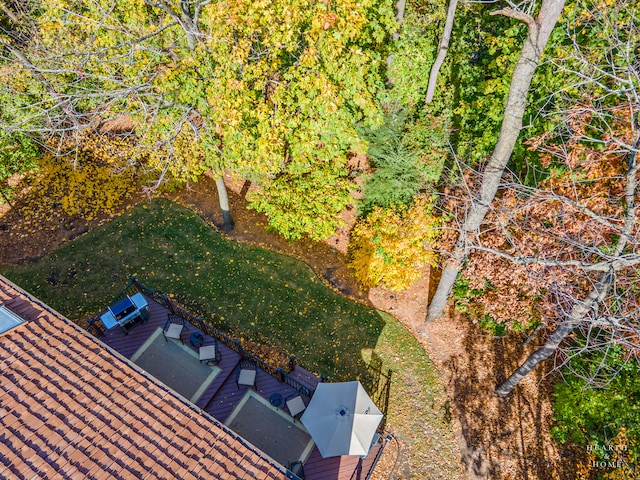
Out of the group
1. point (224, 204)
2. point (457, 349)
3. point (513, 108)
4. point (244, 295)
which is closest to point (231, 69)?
point (224, 204)

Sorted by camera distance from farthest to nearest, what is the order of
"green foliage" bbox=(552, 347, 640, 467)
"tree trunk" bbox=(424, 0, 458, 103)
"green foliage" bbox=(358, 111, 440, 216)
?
"green foliage" bbox=(358, 111, 440, 216) < "tree trunk" bbox=(424, 0, 458, 103) < "green foliage" bbox=(552, 347, 640, 467)

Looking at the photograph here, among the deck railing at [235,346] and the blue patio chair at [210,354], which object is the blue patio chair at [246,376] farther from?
the blue patio chair at [210,354]

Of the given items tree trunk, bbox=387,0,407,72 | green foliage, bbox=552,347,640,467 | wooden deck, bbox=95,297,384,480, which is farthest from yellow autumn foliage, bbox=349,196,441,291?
tree trunk, bbox=387,0,407,72

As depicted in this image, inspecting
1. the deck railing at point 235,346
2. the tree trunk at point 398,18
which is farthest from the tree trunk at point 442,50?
the deck railing at point 235,346

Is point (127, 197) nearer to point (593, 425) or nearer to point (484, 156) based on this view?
point (484, 156)

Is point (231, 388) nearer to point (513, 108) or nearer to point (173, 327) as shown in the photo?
point (173, 327)

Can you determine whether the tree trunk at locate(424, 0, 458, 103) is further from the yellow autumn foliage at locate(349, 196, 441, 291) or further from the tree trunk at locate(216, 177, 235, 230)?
the tree trunk at locate(216, 177, 235, 230)
